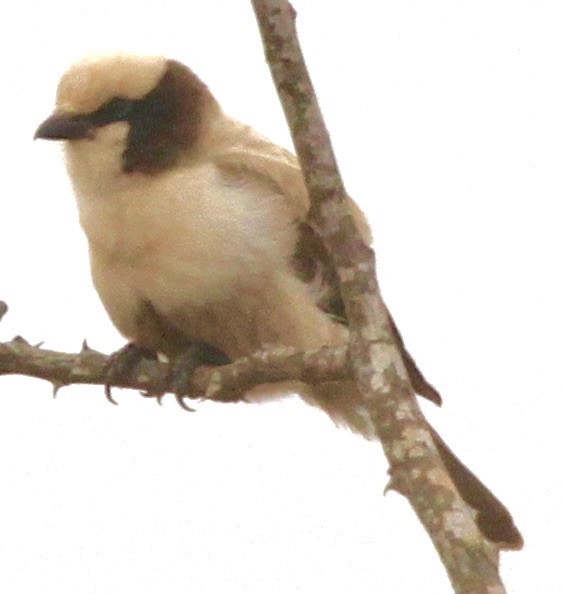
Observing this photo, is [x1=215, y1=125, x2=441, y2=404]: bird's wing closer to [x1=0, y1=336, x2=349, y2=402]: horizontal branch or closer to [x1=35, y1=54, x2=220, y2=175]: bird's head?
[x1=35, y1=54, x2=220, y2=175]: bird's head

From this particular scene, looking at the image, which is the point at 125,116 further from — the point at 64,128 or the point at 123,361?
the point at 123,361

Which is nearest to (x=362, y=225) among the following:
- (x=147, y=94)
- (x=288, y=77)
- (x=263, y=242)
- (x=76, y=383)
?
(x=263, y=242)

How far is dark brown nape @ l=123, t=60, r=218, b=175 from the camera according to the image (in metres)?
4.29

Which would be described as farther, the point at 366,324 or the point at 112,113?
the point at 112,113

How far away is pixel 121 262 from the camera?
14.0 feet

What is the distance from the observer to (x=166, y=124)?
4387 mm

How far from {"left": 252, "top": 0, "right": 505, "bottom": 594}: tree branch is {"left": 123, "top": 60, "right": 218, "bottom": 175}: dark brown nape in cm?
101

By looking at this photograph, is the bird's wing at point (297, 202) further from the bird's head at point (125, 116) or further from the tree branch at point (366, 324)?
the tree branch at point (366, 324)

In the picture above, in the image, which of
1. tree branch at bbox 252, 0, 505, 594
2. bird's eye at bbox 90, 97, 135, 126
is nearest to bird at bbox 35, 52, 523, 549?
bird's eye at bbox 90, 97, 135, 126

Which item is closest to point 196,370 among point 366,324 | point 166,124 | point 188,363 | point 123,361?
point 188,363

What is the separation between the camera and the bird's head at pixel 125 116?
4277 millimetres

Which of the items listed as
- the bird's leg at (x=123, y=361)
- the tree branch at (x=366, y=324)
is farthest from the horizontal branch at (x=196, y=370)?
the tree branch at (x=366, y=324)

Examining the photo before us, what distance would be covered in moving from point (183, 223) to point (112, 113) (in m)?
0.39

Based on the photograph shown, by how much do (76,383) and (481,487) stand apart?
1.41 meters
